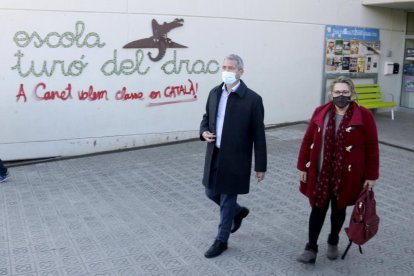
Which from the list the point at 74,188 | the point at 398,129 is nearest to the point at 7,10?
the point at 74,188

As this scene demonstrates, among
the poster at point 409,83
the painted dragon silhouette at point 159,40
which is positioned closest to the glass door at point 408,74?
the poster at point 409,83

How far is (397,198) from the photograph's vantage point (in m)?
5.89

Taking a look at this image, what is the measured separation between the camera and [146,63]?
8531mm

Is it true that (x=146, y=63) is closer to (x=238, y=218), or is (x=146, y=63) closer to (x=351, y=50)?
(x=238, y=218)

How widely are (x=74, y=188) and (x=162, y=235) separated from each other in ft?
6.96

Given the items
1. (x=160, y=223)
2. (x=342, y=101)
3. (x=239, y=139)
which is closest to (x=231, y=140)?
(x=239, y=139)

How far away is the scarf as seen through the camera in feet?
12.5

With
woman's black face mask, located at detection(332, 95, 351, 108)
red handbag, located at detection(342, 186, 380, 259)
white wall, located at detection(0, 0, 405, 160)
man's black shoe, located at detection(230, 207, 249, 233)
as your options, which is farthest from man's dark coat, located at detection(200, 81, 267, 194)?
white wall, located at detection(0, 0, 405, 160)

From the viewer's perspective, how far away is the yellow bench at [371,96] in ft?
36.3

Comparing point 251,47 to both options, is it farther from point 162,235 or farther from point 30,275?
point 30,275

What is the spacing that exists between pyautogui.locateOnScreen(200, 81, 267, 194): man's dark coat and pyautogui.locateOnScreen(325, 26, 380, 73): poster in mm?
7001

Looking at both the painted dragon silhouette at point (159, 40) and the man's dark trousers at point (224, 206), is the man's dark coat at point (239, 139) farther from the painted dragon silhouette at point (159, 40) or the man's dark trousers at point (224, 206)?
the painted dragon silhouette at point (159, 40)

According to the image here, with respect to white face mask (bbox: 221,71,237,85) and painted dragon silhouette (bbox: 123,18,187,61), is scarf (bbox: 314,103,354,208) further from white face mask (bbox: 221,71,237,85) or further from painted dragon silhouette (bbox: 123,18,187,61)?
painted dragon silhouette (bbox: 123,18,187,61)

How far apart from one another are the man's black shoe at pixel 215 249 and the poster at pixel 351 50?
23.9ft
